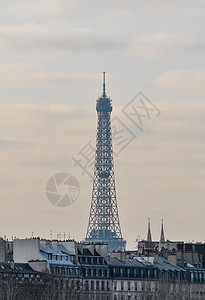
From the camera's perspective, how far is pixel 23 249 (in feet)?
598

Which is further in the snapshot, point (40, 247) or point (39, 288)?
→ point (40, 247)

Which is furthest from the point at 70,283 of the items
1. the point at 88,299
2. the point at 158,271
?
the point at 158,271

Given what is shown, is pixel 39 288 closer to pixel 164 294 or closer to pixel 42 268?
pixel 42 268

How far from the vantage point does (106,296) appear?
18950 cm

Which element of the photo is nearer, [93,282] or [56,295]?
[56,295]

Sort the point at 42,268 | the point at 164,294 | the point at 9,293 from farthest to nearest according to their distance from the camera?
the point at 164,294, the point at 42,268, the point at 9,293

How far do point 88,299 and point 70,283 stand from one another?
2.86 meters

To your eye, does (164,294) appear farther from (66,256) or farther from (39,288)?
(39,288)

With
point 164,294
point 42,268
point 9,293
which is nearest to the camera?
point 9,293

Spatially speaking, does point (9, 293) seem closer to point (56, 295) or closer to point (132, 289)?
point (56, 295)

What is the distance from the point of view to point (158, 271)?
19725cm

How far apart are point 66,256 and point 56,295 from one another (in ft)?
49.2

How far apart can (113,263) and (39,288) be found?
25727mm

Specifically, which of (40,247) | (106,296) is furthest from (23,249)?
(106,296)
